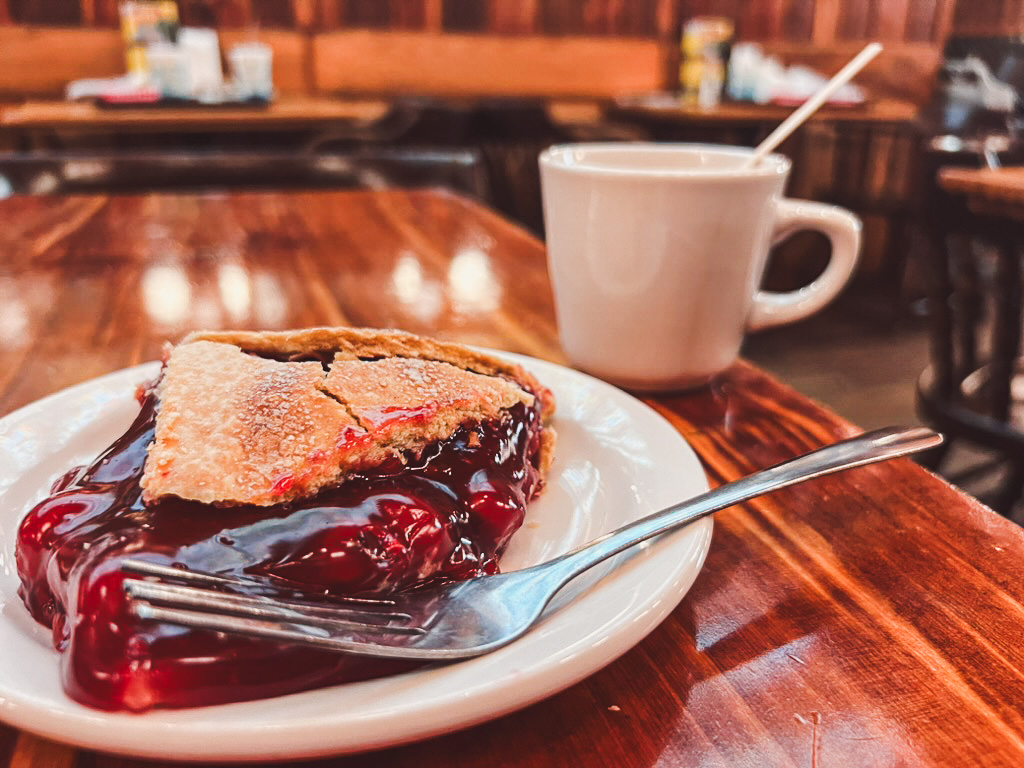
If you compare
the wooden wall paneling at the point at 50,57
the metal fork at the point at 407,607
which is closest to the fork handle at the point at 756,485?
the metal fork at the point at 407,607

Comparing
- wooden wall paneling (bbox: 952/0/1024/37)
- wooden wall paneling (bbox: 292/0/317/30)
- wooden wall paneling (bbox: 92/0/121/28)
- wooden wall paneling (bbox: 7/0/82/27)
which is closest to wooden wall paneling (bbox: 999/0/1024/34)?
wooden wall paneling (bbox: 952/0/1024/37)

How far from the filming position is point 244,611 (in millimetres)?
347

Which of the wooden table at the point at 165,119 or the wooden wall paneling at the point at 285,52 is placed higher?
the wooden wall paneling at the point at 285,52

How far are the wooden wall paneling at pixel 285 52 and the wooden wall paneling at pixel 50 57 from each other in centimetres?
60

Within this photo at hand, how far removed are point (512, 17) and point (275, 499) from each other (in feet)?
16.5

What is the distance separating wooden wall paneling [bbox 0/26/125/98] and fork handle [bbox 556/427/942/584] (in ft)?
15.7

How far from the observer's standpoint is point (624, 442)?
2.06ft

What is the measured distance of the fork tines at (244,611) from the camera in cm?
33

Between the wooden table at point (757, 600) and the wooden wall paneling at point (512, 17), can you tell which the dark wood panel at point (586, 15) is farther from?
the wooden table at point (757, 600)

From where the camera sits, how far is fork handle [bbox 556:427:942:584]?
461 millimetres

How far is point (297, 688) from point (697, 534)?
0.79 feet

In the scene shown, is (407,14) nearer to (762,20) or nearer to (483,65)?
(483,65)

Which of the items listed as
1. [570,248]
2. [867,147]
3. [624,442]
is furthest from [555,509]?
[867,147]

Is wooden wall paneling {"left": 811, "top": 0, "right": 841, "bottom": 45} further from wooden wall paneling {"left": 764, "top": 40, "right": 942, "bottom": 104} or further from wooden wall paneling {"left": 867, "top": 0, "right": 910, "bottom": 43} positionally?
wooden wall paneling {"left": 867, "top": 0, "right": 910, "bottom": 43}
